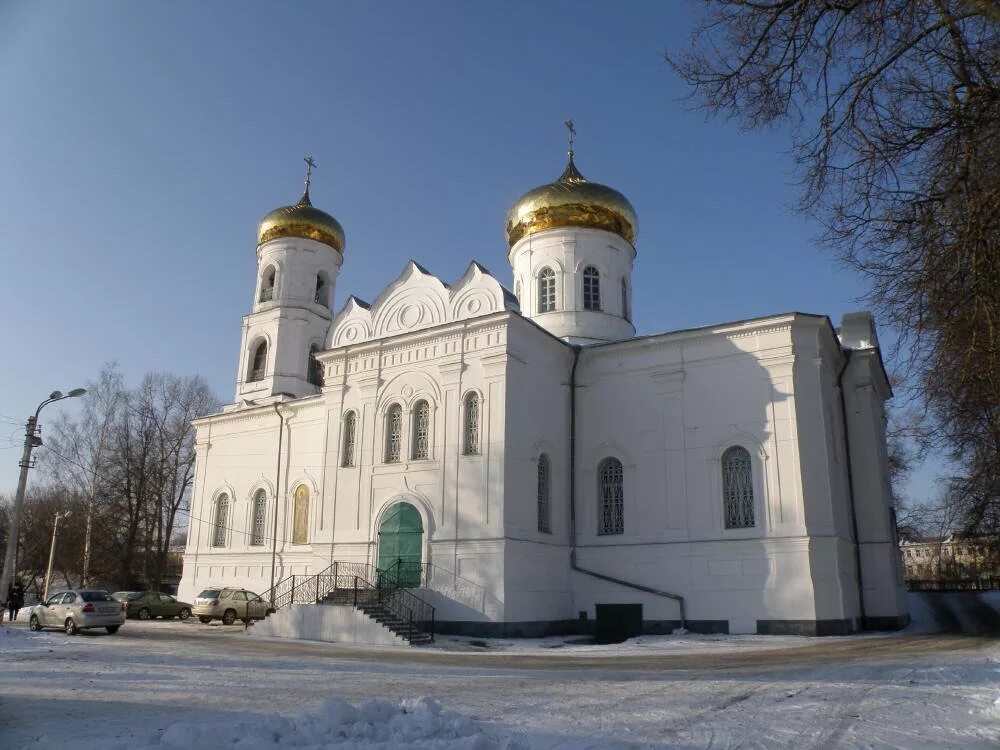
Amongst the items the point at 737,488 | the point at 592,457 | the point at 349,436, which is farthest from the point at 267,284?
the point at 737,488

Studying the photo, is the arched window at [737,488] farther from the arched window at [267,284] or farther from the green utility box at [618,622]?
the arched window at [267,284]

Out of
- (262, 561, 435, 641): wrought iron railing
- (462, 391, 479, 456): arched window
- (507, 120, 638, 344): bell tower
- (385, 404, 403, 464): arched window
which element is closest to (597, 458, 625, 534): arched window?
(462, 391, 479, 456): arched window

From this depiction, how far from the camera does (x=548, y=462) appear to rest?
20891 millimetres

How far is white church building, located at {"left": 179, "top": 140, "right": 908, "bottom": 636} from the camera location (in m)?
18.6

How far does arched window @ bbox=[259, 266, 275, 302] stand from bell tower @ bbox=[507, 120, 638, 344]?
10345 mm

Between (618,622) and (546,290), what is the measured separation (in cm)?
1063

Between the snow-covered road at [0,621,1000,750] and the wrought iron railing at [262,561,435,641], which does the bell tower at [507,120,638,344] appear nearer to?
the wrought iron railing at [262,561,435,641]

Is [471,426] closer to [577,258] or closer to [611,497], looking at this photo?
[611,497]

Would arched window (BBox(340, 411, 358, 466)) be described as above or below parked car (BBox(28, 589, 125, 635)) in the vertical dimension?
above

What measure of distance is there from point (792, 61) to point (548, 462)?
587 inches

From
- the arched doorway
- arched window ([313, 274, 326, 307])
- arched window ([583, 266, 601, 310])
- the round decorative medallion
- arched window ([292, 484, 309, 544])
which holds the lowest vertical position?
the arched doorway

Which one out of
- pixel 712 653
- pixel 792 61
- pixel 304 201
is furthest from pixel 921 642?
pixel 304 201

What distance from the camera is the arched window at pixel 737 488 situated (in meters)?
19.1

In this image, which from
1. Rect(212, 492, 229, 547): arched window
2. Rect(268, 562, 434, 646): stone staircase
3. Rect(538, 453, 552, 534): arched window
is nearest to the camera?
Rect(268, 562, 434, 646): stone staircase
